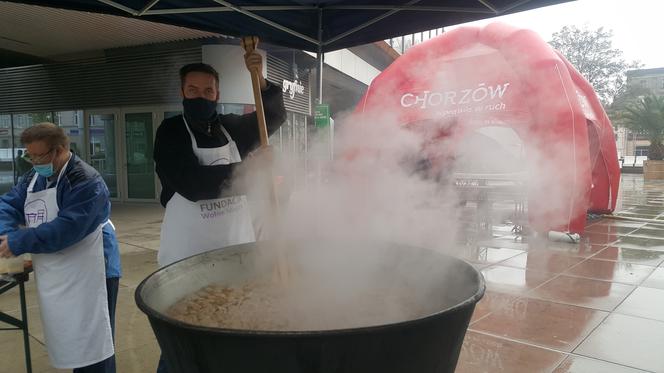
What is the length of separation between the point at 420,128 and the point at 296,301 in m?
4.90

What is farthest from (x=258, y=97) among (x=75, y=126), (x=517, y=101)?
(x=75, y=126)

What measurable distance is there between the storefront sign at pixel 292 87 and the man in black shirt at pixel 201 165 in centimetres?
940

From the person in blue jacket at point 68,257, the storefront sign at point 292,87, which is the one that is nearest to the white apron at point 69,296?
the person in blue jacket at point 68,257

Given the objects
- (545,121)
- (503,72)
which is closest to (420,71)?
(503,72)

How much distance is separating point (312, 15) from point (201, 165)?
1948 millimetres

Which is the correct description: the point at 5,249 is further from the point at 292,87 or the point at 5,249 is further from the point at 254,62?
the point at 292,87

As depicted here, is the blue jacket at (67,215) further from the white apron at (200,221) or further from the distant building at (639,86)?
the distant building at (639,86)

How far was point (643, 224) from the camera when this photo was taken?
802 cm

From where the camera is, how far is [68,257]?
211cm

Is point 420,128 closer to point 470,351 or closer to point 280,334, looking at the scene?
point 470,351

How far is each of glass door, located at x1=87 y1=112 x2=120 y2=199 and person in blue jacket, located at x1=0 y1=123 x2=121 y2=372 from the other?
9462 millimetres

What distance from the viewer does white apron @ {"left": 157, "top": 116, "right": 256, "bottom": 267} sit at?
206 cm

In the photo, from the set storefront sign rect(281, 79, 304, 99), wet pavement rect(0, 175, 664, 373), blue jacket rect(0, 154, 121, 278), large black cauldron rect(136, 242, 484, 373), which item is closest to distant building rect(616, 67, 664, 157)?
storefront sign rect(281, 79, 304, 99)

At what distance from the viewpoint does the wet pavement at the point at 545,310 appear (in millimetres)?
2844
